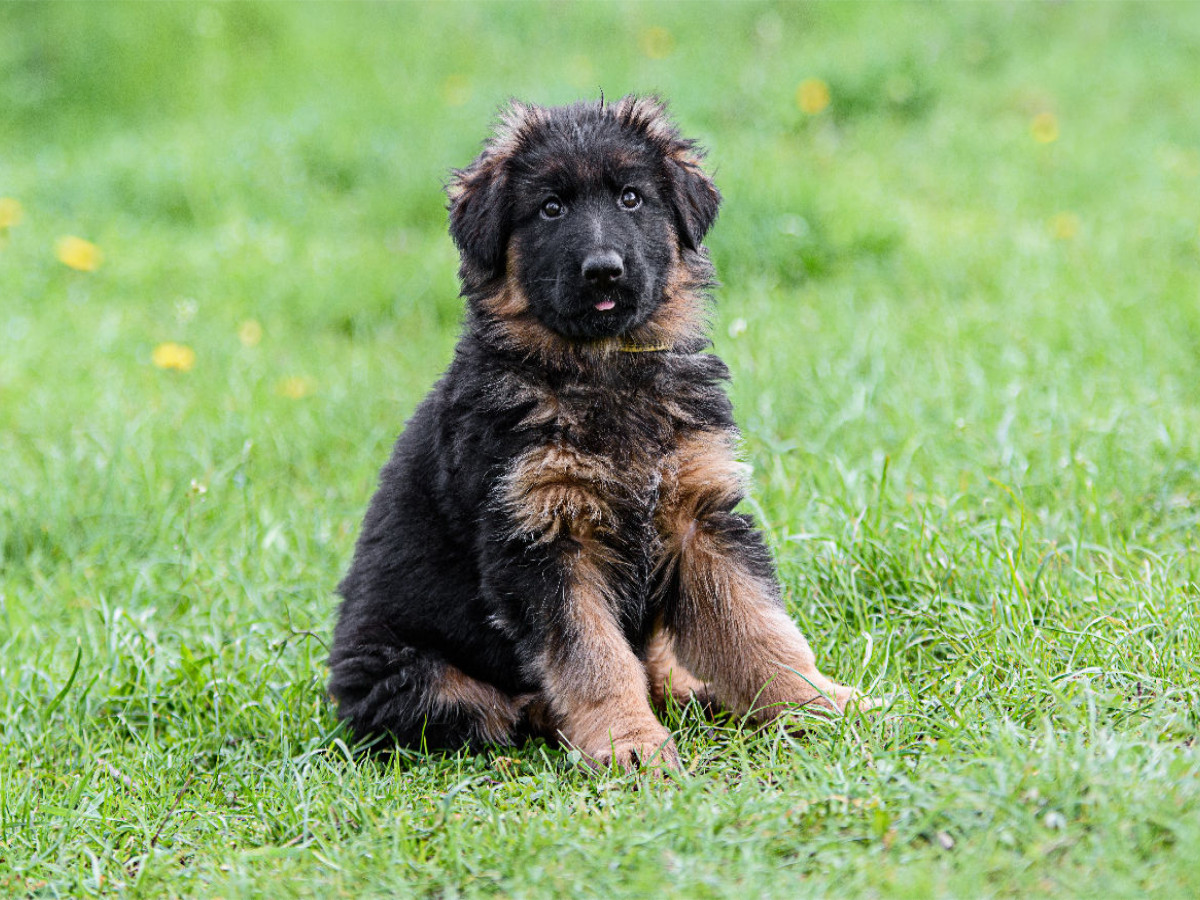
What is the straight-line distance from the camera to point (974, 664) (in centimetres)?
354

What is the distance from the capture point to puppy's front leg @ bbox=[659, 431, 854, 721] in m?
3.47

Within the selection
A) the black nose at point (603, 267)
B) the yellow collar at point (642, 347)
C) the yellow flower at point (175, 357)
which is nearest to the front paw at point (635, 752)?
the yellow collar at point (642, 347)

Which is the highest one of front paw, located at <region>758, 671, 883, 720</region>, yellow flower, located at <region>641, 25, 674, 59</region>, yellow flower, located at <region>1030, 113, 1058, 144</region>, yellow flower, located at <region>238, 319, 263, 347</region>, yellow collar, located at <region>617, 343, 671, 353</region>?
yellow flower, located at <region>641, 25, 674, 59</region>

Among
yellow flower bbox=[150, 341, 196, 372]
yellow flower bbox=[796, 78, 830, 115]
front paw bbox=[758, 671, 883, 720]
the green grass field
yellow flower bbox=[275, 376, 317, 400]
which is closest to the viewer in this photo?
the green grass field

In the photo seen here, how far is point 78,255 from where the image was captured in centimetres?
785

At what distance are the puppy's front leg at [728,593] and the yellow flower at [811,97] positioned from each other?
18.6ft

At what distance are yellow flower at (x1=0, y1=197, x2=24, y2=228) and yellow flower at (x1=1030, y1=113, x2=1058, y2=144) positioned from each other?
670cm

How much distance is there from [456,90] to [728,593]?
7.08 m

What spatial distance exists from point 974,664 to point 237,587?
101 inches

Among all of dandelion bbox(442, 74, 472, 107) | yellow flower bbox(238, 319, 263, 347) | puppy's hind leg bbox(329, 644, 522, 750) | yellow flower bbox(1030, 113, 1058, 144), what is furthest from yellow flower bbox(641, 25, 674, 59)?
puppy's hind leg bbox(329, 644, 522, 750)

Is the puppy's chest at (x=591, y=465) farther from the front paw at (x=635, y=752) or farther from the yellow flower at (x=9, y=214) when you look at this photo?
the yellow flower at (x=9, y=214)

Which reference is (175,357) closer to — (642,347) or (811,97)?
(642,347)

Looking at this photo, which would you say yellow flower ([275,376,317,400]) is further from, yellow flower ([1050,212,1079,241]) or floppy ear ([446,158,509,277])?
yellow flower ([1050,212,1079,241])

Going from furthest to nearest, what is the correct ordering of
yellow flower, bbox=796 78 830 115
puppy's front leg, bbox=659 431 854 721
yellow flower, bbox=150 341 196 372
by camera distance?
yellow flower, bbox=796 78 830 115, yellow flower, bbox=150 341 196 372, puppy's front leg, bbox=659 431 854 721
